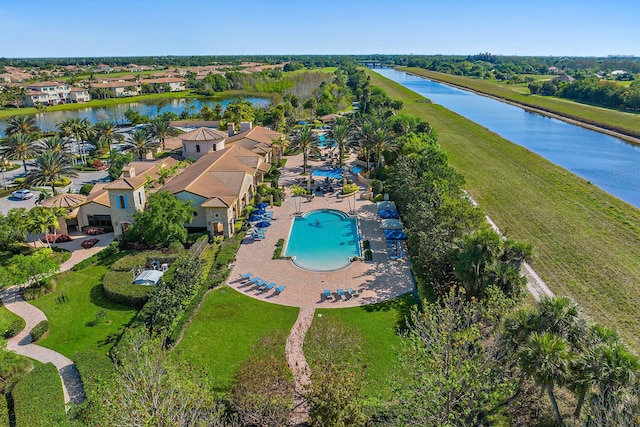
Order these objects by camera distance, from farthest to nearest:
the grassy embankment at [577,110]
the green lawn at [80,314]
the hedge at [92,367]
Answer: the grassy embankment at [577,110]
the green lawn at [80,314]
the hedge at [92,367]

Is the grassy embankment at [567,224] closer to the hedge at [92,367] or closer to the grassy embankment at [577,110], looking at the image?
the hedge at [92,367]

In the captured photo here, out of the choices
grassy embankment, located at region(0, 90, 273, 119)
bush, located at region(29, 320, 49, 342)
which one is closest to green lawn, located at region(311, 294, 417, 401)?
bush, located at region(29, 320, 49, 342)

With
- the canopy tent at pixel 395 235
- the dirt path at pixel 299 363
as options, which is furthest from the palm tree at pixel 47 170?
the canopy tent at pixel 395 235

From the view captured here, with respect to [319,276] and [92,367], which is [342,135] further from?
[92,367]

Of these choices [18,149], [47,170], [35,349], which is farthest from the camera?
[18,149]

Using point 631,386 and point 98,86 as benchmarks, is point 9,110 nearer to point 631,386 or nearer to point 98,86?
point 98,86

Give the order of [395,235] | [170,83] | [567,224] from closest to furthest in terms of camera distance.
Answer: [395,235] → [567,224] → [170,83]

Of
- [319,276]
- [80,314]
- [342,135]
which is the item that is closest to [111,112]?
[342,135]
